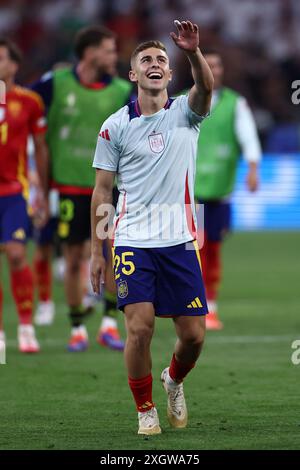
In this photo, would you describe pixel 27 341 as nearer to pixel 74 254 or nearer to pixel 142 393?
pixel 74 254

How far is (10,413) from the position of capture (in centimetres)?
715

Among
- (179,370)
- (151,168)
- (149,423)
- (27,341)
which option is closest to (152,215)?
(151,168)

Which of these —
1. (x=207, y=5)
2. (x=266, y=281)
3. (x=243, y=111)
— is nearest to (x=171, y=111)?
(x=243, y=111)

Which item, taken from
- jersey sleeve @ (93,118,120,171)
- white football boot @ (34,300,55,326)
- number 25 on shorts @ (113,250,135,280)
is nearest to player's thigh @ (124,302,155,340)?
number 25 on shorts @ (113,250,135,280)

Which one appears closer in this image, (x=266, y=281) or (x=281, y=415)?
(x=281, y=415)

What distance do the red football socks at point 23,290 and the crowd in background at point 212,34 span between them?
48.2ft

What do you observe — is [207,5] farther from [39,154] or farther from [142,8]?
[39,154]

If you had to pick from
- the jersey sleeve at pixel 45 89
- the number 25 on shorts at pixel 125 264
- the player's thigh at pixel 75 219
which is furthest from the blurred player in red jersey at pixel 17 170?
the number 25 on shorts at pixel 125 264

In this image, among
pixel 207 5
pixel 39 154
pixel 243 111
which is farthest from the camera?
pixel 207 5

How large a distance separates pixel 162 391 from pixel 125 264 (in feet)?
5.80

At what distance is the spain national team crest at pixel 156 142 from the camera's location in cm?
661

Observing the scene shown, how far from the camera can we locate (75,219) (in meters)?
10.0

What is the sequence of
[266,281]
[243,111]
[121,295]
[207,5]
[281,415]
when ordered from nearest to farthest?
[121,295], [281,415], [243,111], [266,281], [207,5]

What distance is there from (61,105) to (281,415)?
4.17 m
